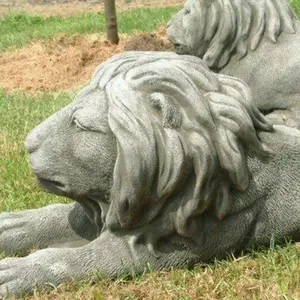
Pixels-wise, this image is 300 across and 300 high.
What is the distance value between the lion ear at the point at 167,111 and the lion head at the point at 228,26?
200 centimetres

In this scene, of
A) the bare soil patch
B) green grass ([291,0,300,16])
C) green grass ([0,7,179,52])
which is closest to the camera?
the bare soil patch

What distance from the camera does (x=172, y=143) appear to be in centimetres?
278

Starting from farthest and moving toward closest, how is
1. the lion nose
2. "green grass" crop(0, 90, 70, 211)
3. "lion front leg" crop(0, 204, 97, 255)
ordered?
"green grass" crop(0, 90, 70, 211)
"lion front leg" crop(0, 204, 97, 255)
the lion nose

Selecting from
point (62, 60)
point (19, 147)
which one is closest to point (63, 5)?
point (62, 60)

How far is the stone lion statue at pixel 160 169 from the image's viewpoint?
9.21ft

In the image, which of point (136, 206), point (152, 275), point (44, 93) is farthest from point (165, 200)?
point (44, 93)

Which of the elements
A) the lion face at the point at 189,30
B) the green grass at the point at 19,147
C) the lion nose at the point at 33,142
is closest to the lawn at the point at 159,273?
the green grass at the point at 19,147

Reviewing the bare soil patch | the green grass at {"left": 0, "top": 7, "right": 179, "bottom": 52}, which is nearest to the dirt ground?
the green grass at {"left": 0, "top": 7, "right": 179, "bottom": 52}

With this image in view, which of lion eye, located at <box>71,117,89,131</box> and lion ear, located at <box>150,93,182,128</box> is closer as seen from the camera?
lion ear, located at <box>150,93,182,128</box>

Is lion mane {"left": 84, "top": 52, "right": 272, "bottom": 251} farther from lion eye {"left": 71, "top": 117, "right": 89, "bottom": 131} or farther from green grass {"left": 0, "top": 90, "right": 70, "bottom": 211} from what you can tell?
green grass {"left": 0, "top": 90, "right": 70, "bottom": 211}

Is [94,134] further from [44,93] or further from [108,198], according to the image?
[44,93]

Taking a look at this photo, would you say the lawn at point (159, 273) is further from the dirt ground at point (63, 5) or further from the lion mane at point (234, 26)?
the dirt ground at point (63, 5)

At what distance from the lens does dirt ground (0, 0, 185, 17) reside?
16.3m

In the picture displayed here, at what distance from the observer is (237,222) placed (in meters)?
3.07
